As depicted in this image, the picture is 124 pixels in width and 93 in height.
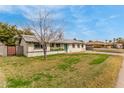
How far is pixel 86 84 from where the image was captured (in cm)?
884

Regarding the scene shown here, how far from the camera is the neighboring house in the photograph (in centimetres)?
2752

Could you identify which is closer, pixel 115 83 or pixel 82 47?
pixel 115 83

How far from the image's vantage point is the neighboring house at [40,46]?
27.5 metres

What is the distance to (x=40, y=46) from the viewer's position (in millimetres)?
29766

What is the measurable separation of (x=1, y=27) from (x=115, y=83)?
32719 mm
